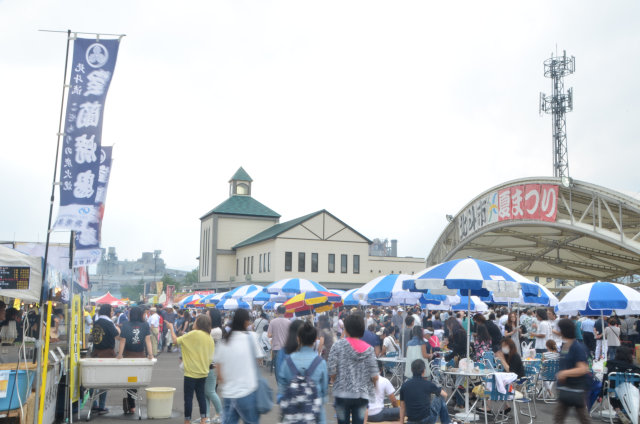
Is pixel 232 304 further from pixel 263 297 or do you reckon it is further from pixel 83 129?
pixel 83 129

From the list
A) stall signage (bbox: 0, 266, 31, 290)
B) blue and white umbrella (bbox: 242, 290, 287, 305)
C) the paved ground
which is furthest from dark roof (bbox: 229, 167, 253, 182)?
stall signage (bbox: 0, 266, 31, 290)

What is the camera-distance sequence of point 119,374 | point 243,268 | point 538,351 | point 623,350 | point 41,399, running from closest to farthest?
1. point 41,399
2. point 119,374
3. point 623,350
4. point 538,351
5. point 243,268

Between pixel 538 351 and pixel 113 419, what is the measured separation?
Answer: 1106 cm

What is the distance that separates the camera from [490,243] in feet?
102

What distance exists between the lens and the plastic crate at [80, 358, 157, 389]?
Answer: 9859mm

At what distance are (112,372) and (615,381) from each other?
867cm

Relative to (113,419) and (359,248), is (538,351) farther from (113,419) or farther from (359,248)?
(359,248)

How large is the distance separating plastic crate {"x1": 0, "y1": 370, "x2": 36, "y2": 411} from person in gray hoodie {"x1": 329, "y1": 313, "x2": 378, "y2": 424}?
14.7 ft

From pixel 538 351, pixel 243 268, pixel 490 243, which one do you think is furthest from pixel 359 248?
pixel 538 351

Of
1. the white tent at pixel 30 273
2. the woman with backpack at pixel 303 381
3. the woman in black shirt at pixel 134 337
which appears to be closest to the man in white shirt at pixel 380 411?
the woman with backpack at pixel 303 381

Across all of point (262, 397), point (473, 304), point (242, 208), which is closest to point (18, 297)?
point (262, 397)

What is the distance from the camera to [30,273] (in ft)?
27.2

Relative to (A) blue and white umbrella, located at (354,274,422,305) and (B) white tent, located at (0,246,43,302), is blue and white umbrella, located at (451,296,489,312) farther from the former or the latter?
(B) white tent, located at (0,246,43,302)

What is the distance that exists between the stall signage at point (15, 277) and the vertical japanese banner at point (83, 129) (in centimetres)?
84
